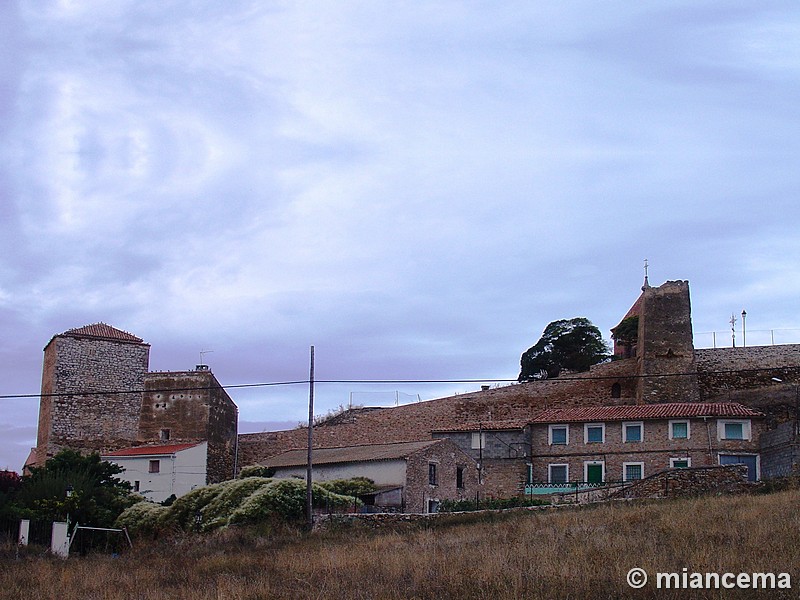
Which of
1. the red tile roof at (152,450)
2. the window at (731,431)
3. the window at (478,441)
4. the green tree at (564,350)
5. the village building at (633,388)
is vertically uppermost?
the green tree at (564,350)

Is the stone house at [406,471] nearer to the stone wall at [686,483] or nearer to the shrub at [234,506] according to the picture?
the shrub at [234,506]

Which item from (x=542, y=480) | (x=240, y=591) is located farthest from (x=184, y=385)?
(x=240, y=591)

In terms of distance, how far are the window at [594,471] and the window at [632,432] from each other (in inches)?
48.4

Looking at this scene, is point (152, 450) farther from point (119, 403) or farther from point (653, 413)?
point (653, 413)

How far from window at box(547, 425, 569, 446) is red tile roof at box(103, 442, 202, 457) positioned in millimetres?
14438

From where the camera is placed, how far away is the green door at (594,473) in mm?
35594

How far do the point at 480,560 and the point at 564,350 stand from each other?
40929 mm

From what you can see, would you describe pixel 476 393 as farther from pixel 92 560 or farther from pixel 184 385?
pixel 92 560

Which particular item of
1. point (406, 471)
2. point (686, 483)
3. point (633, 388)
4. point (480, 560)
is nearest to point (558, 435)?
point (406, 471)

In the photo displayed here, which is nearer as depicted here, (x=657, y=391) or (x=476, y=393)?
(x=657, y=391)

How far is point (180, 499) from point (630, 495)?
13.6 m

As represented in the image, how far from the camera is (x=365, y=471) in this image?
34.5 meters

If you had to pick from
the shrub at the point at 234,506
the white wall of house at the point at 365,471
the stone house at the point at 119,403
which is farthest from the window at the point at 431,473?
the stone house at the point at 119,403

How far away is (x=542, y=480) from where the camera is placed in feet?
120
